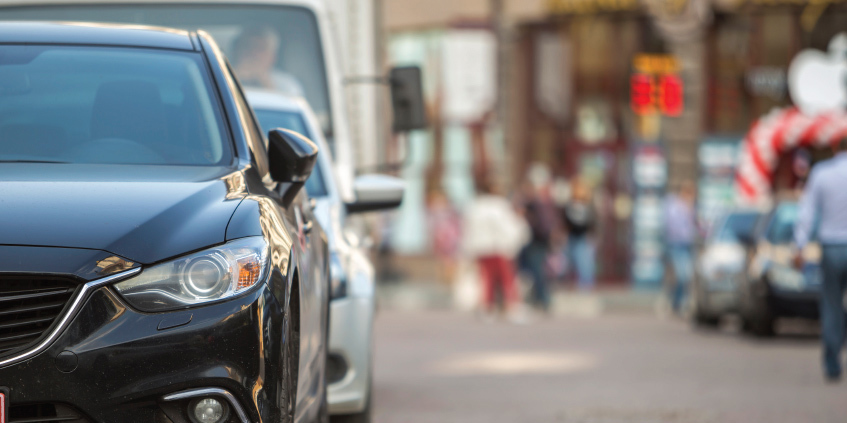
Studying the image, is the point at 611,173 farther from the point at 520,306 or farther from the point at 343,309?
the point at 343,309

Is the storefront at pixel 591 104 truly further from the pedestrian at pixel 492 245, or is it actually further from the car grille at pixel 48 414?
the car grille at pixel 48 414

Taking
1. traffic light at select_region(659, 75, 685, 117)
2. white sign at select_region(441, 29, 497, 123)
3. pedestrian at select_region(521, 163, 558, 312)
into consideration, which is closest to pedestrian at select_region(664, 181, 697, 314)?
pedestrian at select_region(521, 163, 558, 312)

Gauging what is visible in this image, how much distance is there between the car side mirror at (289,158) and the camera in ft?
15.4

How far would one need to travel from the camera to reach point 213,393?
148 inches

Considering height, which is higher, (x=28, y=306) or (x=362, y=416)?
(x=28, y=306)

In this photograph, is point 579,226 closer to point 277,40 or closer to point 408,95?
point 408,95

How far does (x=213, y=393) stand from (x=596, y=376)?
A: 25.0 feet

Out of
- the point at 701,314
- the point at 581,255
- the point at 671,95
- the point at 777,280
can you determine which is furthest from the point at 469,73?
the point at 777,280

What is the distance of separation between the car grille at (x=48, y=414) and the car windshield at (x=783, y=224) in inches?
475

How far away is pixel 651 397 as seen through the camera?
9.56 metres

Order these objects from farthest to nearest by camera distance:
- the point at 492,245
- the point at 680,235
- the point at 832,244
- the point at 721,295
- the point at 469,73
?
the point at 469,73
the point at 680,235
the point at 492,245
the point at 721,295
the point at 832,244

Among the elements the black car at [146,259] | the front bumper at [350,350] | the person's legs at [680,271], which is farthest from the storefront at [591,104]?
the black car at [146,259]

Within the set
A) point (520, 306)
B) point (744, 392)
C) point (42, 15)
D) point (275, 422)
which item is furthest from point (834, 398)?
point (520, 306)

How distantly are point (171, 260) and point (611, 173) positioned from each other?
78.8ft
